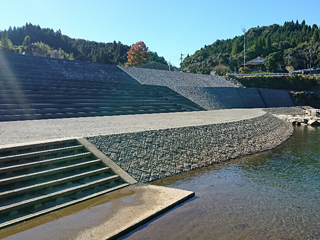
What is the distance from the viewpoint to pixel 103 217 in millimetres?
5086

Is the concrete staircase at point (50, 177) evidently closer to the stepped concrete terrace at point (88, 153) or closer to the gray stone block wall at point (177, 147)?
the stepped concrete terrace at point (88, 153)

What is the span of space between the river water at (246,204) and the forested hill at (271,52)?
43.5m

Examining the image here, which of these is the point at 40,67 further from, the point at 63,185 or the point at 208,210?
the point at 208,210

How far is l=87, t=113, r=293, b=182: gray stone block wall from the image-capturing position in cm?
786

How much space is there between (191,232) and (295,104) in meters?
33.4

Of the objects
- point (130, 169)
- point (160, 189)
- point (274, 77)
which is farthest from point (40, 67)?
point (274, 77)

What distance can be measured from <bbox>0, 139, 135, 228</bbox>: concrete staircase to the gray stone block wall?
623 millimetres

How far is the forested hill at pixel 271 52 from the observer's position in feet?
192

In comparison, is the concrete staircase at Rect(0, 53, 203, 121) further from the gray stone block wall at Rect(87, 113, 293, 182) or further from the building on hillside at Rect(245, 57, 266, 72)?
the building on hillside at Rect(245, 57, 266, 72)

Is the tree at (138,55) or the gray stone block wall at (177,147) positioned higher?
the tree at (138,55)

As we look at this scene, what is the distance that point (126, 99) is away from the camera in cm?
1772

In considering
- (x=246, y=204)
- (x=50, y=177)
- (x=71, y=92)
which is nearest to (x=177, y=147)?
(x=246, y=204)

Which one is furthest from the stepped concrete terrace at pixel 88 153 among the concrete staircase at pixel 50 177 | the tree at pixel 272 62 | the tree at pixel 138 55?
the tree at pixel 138 55

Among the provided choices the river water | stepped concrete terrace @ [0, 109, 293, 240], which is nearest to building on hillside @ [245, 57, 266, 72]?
stepped concrete terrace @ [0, 109, 293, 240]
